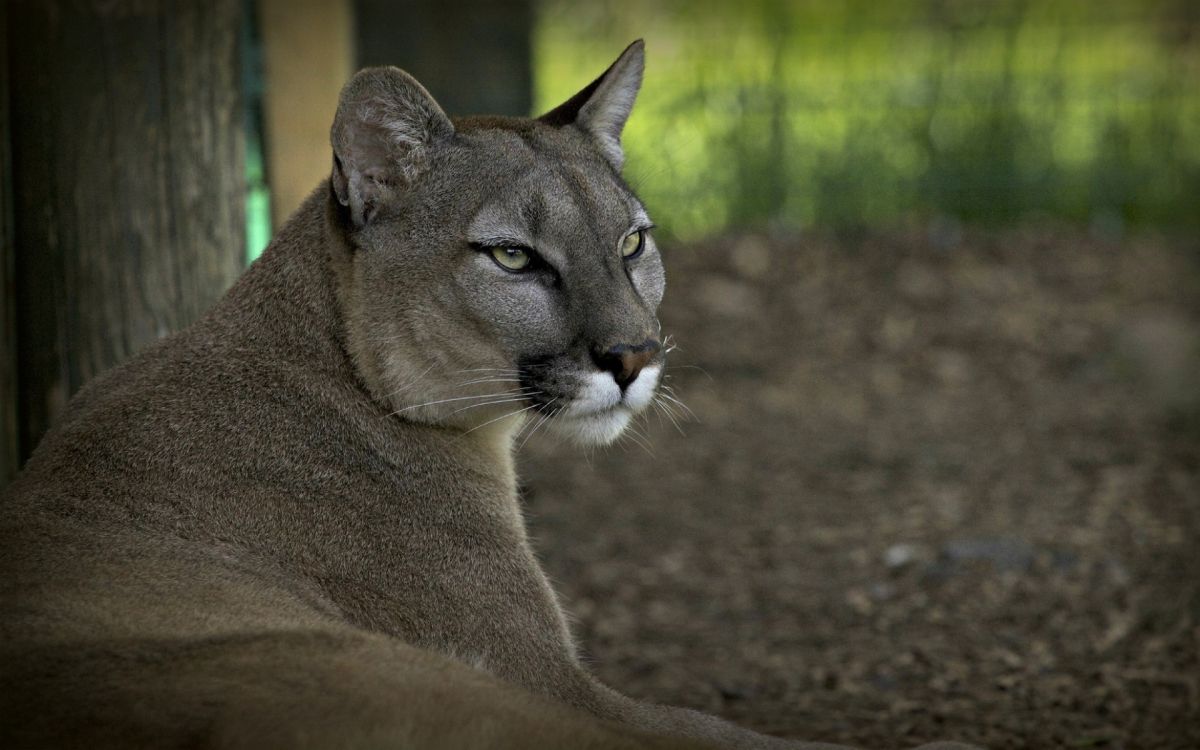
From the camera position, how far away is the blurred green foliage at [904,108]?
12.3 metres

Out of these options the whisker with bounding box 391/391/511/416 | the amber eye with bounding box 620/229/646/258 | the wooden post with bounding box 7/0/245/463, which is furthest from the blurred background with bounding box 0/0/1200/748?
the whisker with bounding box 391/391/511/416

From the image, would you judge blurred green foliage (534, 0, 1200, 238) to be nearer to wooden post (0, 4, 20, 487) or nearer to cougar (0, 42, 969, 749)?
wooden post (0, 4, 20, 487)

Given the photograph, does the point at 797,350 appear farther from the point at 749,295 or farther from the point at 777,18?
the point at 777,18

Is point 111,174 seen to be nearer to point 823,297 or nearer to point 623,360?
point 623,360

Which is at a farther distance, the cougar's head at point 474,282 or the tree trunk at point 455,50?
the tree trunk at point 455,50

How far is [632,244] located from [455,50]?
23.1ft

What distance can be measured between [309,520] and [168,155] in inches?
61.1

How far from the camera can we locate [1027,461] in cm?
796

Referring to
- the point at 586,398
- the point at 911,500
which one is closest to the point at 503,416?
the point at 586,398

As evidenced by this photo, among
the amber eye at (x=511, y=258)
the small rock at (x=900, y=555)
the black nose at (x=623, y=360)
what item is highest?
the amber eye at (x=511, y=258)

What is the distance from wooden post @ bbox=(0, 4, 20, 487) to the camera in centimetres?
449

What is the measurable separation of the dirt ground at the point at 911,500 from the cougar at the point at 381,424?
1368 mm

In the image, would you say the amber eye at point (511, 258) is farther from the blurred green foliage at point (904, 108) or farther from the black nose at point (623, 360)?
the blurred green foliage at point (904, 108)

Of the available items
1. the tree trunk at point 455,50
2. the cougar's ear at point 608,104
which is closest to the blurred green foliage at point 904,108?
the tree trunk at point 455,50
